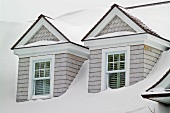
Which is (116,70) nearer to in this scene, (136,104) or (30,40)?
(136,104)

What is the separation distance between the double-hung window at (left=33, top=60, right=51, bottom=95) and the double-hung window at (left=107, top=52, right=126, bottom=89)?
2309 millimetres

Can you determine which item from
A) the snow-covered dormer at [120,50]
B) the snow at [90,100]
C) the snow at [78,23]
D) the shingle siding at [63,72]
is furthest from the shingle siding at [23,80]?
the snow-covered dormer at [120,50]

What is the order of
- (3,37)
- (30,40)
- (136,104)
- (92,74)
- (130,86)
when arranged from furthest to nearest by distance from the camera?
(3,37) < (30,40) < (92,74) < (130,86) < (136,104)

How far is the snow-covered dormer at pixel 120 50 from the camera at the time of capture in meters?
16.1

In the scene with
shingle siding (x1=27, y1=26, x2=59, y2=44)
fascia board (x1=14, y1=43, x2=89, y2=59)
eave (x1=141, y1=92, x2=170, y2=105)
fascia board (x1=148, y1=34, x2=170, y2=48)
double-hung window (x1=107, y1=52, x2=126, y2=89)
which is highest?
shingle siding (x1=27, y1=26, x2=59, y2=44)

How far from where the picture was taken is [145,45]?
16.2 meters

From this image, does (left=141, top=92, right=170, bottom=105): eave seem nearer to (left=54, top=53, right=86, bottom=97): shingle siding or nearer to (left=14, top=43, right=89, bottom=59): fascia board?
(left=54, top=53, right=86, bottom=97): shingle siding

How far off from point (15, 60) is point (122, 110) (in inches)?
376

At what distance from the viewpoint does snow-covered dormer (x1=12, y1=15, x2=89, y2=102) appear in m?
17.5

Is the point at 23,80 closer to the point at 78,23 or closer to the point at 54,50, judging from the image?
the point at 54,50

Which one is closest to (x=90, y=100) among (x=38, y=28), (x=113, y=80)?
(x=113, y=80)

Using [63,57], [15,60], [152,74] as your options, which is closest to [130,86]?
[152,74]

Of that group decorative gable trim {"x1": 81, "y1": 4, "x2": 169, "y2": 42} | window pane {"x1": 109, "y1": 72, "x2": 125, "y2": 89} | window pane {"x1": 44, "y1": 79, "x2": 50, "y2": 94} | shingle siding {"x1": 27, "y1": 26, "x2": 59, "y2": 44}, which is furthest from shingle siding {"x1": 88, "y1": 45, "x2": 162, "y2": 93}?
shingle siding {"x1": 27, "y1": 26, "x2": 59, "y2": 44}

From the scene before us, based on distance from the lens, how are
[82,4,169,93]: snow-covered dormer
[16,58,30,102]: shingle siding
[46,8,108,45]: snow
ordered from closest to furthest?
[82,4,169,93]: snow-covered dormer → [16,58,30,102]: shingle siding → [46,8,108,45]: snow
